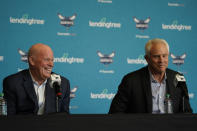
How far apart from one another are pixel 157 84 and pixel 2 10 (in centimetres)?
299

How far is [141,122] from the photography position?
168 cm

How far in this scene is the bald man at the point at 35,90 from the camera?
3162 millimetres

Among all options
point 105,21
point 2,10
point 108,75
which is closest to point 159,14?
point 105,21

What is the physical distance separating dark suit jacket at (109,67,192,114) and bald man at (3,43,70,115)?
0.57m

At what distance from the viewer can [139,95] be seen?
3.32 meters

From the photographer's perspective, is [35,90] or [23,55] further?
[23,55]

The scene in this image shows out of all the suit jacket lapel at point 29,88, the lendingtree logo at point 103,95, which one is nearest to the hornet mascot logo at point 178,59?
the lendingtree logo at point 103,95

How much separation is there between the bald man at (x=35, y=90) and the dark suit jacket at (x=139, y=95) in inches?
22.5

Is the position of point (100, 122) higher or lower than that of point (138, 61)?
lower

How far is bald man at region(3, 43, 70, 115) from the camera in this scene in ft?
10.4

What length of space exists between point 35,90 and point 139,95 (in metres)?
1.05

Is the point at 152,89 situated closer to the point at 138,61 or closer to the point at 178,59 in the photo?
the point at 138,61

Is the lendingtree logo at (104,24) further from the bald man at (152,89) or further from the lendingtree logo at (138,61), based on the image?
the bald man at (152,89)

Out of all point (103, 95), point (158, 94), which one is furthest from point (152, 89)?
point (103, 95)
